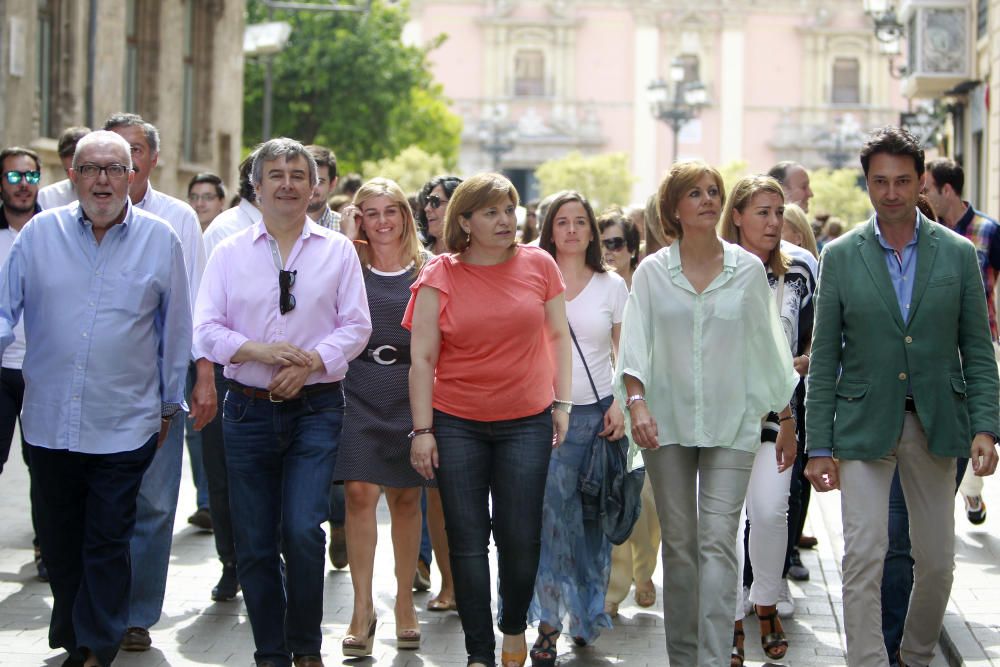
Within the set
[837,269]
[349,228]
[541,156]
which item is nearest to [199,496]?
[349,228]

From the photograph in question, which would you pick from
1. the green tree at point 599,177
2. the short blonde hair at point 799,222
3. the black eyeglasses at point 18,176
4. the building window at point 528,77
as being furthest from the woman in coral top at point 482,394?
the building window at point 528,77

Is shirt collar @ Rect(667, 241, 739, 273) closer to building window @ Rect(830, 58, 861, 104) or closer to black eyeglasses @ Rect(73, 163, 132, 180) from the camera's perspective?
black eyeglasses @ Rect(73, 163, 132, 180)

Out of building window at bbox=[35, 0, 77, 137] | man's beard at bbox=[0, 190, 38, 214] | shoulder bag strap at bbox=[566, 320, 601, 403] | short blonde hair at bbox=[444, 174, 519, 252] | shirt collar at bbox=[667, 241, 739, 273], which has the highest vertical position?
building window at bbox=[35, 0, 77, 137]

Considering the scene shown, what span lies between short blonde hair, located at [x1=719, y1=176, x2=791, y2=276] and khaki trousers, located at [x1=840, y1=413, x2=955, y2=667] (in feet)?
5.70

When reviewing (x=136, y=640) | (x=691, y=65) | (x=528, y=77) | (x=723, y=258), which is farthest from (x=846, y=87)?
(x=136, y=640)

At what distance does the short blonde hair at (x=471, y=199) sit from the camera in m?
6.43

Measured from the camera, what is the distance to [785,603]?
26.2 ft

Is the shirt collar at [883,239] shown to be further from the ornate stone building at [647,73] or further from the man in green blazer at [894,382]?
the ornate stone building at [647,73]

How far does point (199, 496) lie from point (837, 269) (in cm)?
543

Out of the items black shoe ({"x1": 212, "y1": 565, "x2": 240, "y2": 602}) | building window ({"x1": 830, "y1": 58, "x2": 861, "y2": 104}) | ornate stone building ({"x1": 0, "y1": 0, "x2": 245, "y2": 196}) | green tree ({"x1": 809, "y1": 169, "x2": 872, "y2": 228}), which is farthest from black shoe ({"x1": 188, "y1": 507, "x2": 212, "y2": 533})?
building window ({"x1": 830, "y1": 58, "x2": 861, "y2": 104})

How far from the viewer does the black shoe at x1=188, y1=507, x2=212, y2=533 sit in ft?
33.1

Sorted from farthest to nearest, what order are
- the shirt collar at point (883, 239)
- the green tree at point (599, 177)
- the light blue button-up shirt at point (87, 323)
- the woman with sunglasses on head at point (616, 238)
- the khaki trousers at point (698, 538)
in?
the green tree at point (599, 177) → the woman with sunglasses on head at point (616, 238) → the light blue button-up shirt at point (87, 323) → the khaki trousers at point (698, 538) → the shirt collar at point (883, 239)

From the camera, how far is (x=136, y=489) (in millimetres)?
6445

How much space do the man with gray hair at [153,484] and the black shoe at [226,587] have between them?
2.64ft
